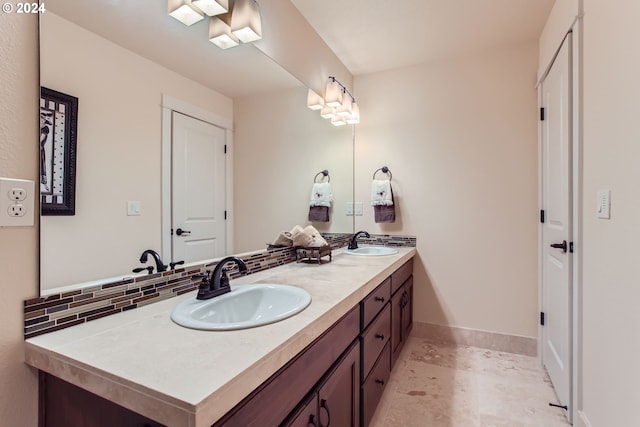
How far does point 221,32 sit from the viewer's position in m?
1.45

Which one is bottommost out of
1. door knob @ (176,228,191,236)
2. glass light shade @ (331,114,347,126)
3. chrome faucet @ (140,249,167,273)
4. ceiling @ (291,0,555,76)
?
chrome faucet @ (140,249,167,273)

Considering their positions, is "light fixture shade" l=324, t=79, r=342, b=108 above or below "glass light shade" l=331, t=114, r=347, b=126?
above

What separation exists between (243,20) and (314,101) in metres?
0.89

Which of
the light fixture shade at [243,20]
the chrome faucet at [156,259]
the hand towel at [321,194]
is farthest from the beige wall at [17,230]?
the hand towel at [321,194]

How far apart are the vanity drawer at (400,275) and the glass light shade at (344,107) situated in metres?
1.31

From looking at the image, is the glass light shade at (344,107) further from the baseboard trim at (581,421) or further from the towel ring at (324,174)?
the baseboard trim at (581,421)

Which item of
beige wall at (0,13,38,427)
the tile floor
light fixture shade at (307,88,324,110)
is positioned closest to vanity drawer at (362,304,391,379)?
the tile floor

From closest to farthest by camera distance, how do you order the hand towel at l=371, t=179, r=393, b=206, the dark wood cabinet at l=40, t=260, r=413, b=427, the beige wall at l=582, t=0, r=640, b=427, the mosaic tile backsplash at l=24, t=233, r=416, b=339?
the dark wood cabinet at l=40, t=260, r=413, b=427, the mosaic tile backsplash at l=24, t=233, r=416, b=339, the beige wall at l=582, t=0, r=640, b=427, the hand towel at l=371, t=179, r=393, b=206

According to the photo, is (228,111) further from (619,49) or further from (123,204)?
(619,49)

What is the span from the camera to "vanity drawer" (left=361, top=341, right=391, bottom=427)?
56.2 inches

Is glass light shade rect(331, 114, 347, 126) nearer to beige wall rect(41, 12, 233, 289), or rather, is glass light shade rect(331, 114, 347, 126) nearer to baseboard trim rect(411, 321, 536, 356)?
beige wall rect(41, 12, 233, 289)

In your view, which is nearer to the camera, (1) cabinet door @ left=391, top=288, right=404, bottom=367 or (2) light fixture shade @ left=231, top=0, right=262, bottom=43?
(2) light fixture shade @ left=231, top=0, right=262, bottom=43

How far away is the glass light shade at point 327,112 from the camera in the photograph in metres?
2.43

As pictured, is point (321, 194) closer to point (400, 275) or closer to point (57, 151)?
point (400, 275)
